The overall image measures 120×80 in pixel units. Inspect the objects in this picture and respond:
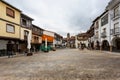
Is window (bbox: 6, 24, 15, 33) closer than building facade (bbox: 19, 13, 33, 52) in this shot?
Yes

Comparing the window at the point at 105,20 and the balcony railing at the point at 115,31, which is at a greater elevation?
the window at the point at 105,20

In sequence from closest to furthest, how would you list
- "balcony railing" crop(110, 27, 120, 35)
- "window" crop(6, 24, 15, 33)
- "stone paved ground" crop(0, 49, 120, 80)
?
"stone paved ground" crop(0, 49, 120, 80)
"window" crop(6, 24, 15, 33)
"balcony railing" crop(110, 27, 120, 35)

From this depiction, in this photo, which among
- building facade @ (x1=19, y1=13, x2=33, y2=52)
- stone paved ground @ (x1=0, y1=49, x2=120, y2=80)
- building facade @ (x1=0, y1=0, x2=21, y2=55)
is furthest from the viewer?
building facade @ (x1=19, y1=13, x2=33, y2=52)

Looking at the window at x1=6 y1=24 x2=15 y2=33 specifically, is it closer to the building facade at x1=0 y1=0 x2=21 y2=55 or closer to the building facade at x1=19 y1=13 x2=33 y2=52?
the building facade at x1=0 y1=0 x2=21 y2=55

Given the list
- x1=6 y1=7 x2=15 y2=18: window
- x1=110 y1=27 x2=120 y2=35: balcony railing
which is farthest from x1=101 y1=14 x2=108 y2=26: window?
x1=6 y1=7 x2=15 y2=18: window

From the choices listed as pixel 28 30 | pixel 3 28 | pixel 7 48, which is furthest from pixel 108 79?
pixel 28 30

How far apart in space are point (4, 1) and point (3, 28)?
4.25 m

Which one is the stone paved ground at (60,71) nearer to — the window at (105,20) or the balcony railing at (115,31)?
the balcony railing at (115,31)

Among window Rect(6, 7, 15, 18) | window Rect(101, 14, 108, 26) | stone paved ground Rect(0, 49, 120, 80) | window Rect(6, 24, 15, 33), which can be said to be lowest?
stone paved ground Rect(0, 49, 120, 80)

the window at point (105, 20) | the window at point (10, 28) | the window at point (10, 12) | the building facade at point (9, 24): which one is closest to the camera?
the building facade at point (9, 24)

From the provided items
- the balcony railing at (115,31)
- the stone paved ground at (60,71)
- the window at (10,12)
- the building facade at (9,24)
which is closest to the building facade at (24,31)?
the building facade at (9,24)

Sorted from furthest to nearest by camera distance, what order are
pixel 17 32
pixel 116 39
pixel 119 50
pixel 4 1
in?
pixel 116 39
pixel 119 50
pixel 17 32
pixel 4 1

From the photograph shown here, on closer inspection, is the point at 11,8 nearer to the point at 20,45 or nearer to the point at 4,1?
the point at 4,1

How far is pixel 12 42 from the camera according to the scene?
1323 inches
